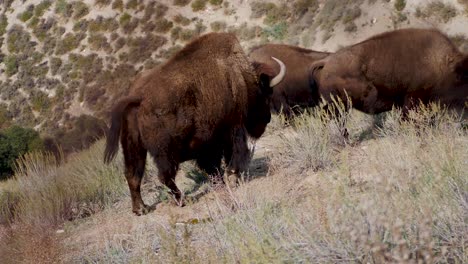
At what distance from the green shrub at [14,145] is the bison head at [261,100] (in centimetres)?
1630

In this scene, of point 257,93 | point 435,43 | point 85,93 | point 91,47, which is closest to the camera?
point 257,93

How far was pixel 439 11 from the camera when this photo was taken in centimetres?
2470

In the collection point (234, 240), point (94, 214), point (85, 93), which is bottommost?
point (85, 93)

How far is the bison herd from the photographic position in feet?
25.2

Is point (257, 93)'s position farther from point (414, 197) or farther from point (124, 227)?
point (414, 197)

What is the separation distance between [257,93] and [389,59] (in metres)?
2.29

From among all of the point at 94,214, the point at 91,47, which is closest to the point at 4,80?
the point at 91,47

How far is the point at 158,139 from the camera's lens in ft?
24.9

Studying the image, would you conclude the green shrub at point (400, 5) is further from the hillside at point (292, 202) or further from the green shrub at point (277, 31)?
the green shrub at point (277, 31)

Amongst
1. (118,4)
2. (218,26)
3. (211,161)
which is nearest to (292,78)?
(211,161)

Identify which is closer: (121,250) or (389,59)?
(121,250)

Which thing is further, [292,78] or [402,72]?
[292,78]

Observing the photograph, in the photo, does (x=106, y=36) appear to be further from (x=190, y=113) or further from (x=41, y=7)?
(x=190, y=113)

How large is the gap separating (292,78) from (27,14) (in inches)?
1352
